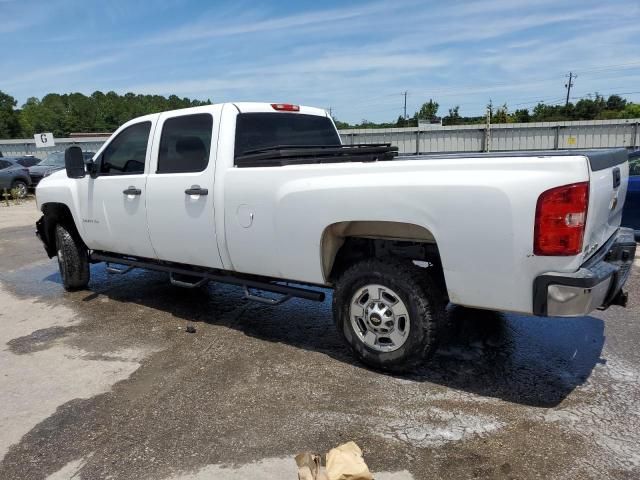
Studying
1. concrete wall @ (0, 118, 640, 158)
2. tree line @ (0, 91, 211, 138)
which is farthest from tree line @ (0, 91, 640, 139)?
concrete wall @ (0, 118, 640, 158)

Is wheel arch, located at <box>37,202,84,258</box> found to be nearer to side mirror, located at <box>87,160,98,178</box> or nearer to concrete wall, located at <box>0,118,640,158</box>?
side mirror, located at <box>87,160,98,178</box>

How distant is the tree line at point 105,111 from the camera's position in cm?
7319

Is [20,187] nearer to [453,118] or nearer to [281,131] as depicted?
[281,131]

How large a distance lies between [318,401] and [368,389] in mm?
378

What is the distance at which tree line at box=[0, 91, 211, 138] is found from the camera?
109m

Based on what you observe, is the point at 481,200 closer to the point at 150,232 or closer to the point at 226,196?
the point at 226,196

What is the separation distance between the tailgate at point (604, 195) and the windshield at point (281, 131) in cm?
266

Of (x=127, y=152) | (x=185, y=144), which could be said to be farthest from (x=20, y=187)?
(x=185, y=144)

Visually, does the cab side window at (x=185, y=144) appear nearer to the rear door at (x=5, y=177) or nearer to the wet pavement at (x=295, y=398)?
the wet pavement at (x=295, y=398)

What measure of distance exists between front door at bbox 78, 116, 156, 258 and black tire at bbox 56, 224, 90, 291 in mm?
585

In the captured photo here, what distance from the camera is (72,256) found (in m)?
6.30

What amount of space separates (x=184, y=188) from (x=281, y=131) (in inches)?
42.3

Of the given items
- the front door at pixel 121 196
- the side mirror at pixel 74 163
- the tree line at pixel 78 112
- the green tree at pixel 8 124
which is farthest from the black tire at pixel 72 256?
the green tree at pixel 8 124

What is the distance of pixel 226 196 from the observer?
13.9ft
